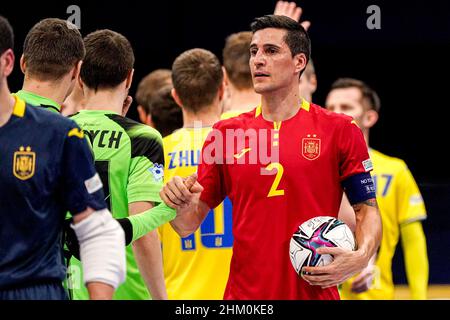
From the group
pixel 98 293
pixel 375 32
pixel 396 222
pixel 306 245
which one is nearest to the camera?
pixel 98 293

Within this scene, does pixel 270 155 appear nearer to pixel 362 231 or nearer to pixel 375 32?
pixel 362 231

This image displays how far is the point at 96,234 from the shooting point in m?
3.16

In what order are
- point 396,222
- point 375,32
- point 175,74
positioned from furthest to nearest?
point 375,32 < point 396,222 < point 175,74

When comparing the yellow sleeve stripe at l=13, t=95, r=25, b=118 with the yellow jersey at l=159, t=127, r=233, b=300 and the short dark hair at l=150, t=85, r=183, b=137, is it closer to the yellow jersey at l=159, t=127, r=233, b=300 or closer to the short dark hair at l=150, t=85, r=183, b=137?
the yellow jersey at l=159, t=127, r=233, b=300

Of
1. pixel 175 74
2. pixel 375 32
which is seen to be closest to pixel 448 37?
pixel 375 32

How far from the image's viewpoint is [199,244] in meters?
5.52

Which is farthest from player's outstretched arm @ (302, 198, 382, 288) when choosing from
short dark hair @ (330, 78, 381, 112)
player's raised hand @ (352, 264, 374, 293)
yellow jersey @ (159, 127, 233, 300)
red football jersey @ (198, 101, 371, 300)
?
short dark hair @ (330, 78, 381, 112)

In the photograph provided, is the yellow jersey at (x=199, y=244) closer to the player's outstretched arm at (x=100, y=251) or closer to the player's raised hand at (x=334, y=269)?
the player's raised hand at (x=334, y=269)

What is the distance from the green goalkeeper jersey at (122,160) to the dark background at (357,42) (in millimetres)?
5299

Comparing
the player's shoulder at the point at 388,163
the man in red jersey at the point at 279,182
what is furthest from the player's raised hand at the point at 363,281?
the man in red jersey at the point at 279,182

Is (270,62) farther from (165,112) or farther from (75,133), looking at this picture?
(165,112)

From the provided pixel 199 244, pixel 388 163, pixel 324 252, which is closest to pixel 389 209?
pixel 388 163

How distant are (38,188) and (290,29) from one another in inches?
78.7
